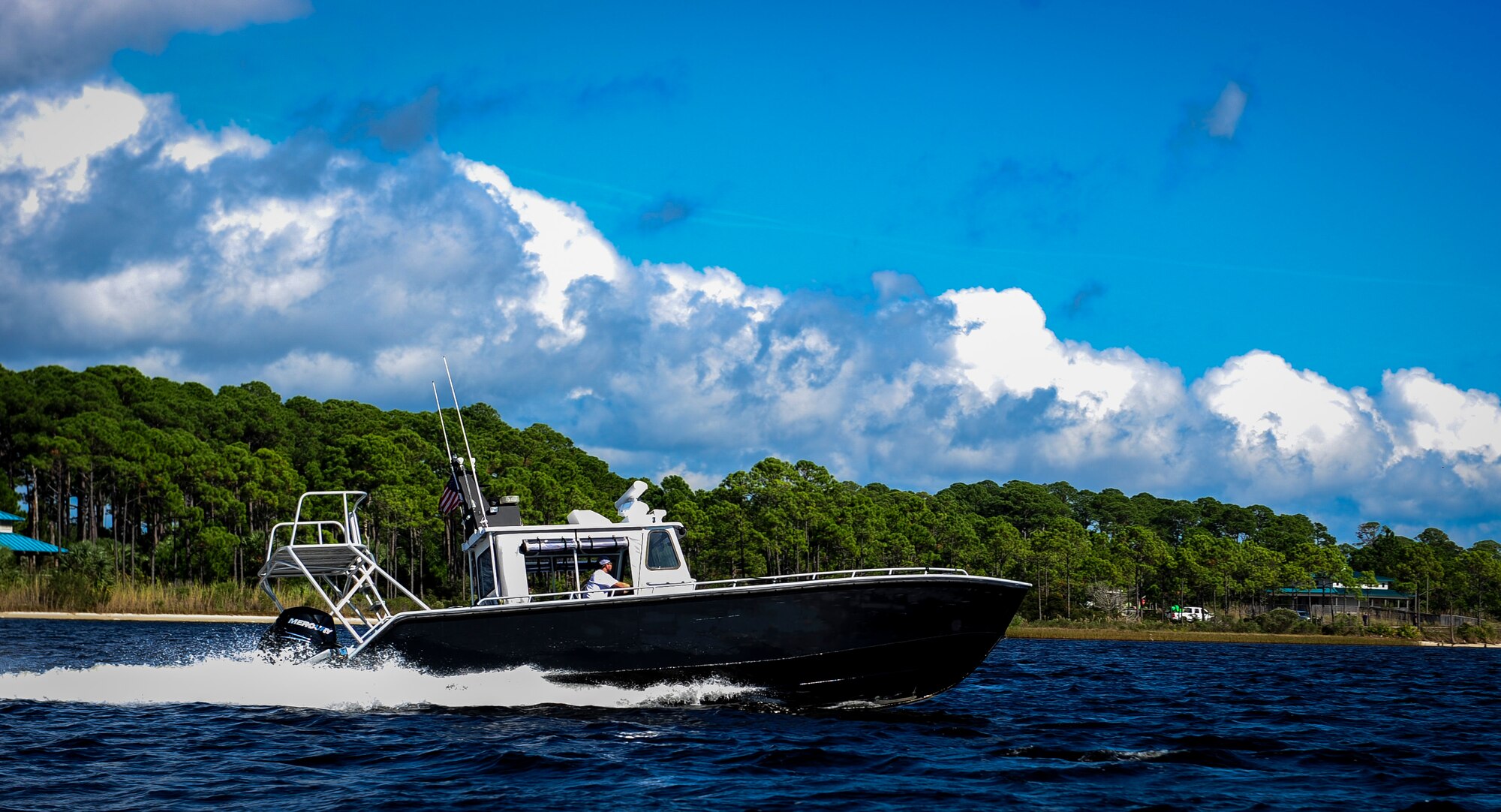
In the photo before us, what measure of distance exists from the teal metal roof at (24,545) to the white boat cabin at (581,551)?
46.1 m

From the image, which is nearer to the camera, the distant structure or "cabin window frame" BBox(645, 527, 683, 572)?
"cabin window frame" BBox(645, 527, 683, 572)

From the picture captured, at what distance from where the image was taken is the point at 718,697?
14.8 m

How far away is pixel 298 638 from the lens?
17.0 meters

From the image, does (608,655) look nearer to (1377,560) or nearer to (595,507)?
(595,507)

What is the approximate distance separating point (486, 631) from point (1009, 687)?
1063 cm

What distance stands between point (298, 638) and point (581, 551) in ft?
15.3

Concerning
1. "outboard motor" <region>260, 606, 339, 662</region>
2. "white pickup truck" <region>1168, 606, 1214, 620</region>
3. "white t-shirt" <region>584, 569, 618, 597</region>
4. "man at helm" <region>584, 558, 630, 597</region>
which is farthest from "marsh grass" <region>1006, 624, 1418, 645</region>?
"outboard motor" <region>260, 606, 339, 662</region>

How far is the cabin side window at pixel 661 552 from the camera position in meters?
16.0

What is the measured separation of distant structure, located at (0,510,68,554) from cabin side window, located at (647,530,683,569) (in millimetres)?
47170

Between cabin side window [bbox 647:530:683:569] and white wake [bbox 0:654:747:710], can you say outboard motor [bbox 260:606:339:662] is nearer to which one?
white wake [bbox 0:654:747:710]

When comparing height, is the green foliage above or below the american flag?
below

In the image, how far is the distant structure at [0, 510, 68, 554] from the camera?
52.9 m

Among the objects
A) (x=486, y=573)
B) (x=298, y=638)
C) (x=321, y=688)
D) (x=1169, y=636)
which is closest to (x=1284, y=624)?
(x=1169, y=636)

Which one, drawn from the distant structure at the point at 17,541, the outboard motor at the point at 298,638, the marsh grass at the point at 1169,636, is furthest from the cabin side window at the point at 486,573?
the distant structure at the point at 17,541
